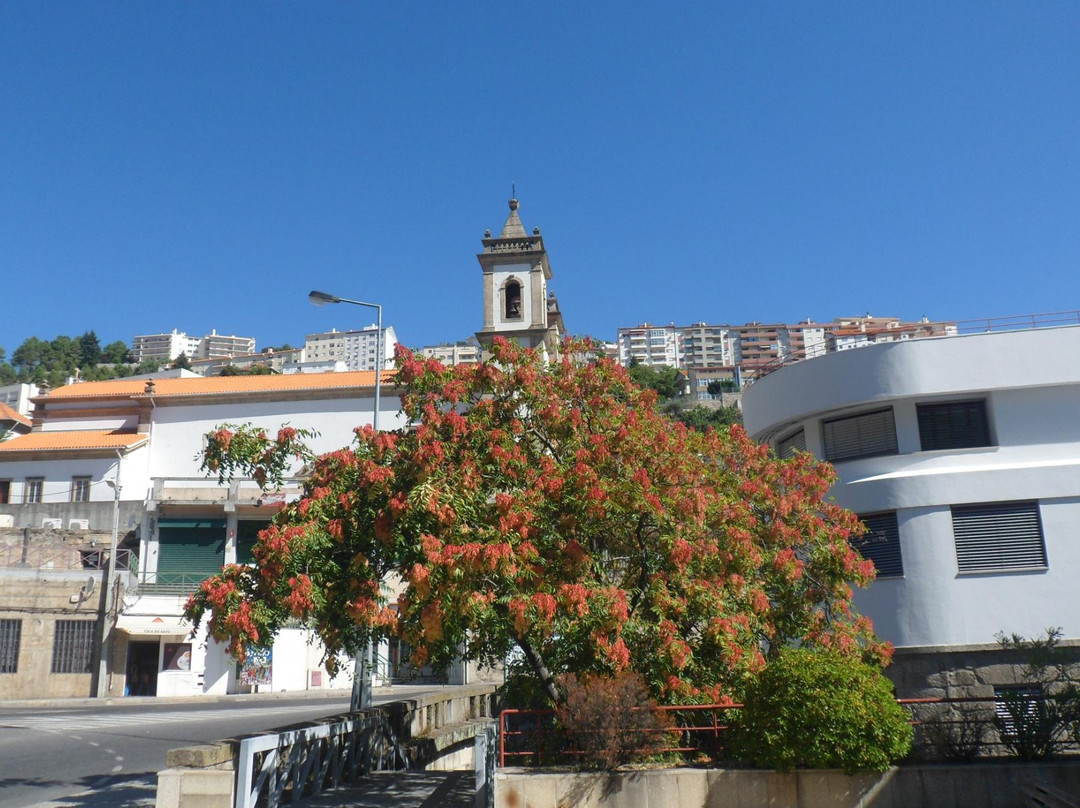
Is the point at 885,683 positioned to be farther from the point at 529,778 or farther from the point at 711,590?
the point at 529,778

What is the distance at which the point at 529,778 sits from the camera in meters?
10.3

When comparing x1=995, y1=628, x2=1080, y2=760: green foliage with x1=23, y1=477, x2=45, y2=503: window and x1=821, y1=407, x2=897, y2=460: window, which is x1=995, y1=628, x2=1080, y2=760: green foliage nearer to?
x1=821, y1=407, x2=897, y2=460: window

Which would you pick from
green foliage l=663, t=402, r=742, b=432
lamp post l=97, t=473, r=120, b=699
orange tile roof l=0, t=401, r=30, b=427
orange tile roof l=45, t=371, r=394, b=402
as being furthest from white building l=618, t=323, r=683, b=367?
lamp post l=97, t=473, r=120, b=699

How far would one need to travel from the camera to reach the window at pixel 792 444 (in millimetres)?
20167

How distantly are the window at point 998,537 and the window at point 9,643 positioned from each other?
105ft

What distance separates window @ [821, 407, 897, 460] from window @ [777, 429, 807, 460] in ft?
2.59

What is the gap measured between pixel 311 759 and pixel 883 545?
Answer: 1141 centimetres

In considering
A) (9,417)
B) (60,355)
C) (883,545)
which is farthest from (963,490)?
(60,355)

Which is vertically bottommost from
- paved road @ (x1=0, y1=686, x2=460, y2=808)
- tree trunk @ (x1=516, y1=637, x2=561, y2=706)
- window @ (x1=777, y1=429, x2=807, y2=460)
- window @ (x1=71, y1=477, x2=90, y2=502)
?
paved road @ (x1=0, y1=686, x2=460, y2=808)

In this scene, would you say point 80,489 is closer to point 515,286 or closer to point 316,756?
point 515,286

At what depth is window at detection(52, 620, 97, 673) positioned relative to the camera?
34031mm

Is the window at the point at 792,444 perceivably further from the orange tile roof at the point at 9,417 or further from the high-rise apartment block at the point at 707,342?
the high-rise apartment block at the point at 707,342

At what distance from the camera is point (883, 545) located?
58.2ft

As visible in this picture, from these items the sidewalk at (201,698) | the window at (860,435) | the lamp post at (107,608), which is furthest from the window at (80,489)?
the window at (860,435)
